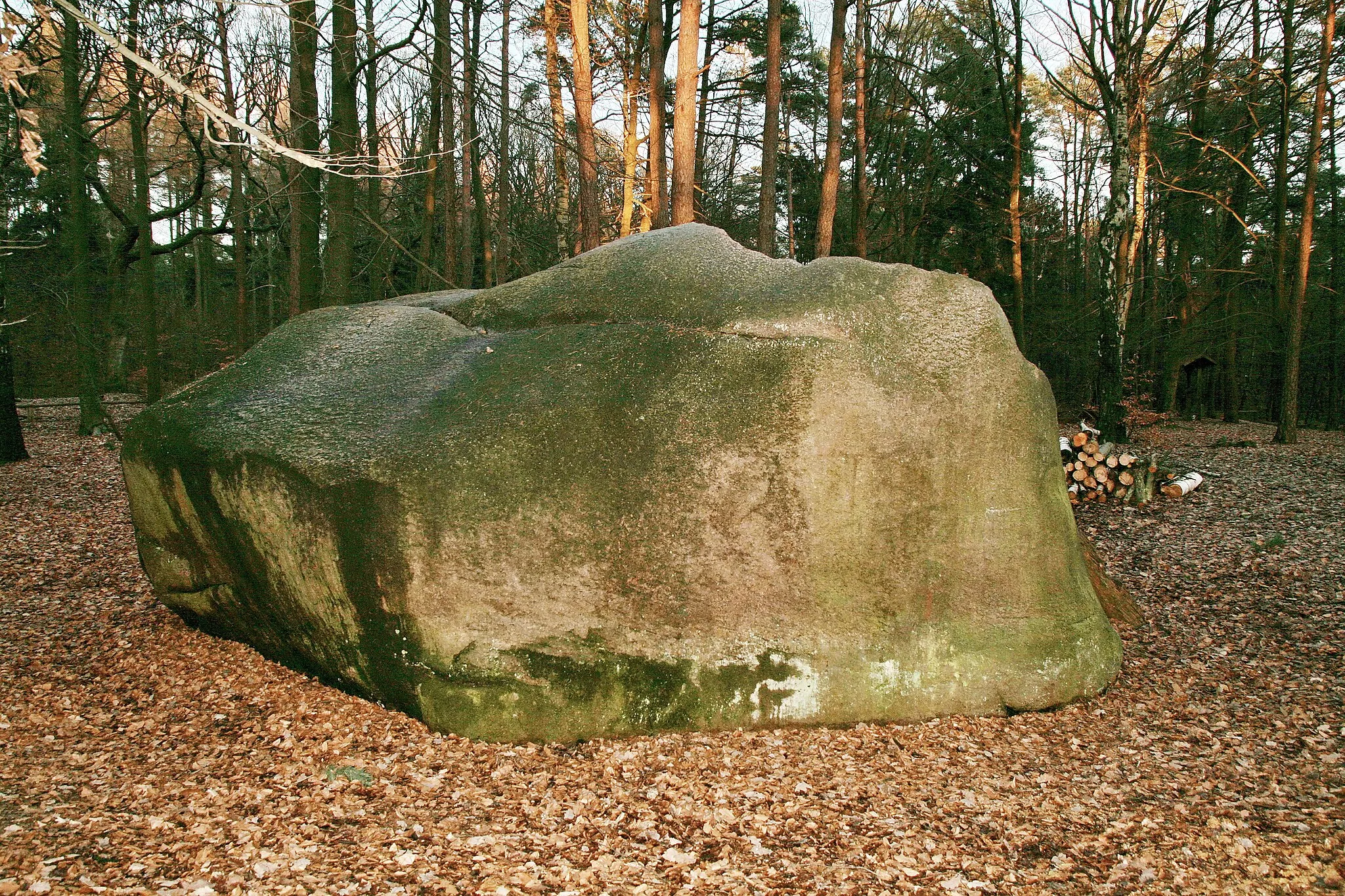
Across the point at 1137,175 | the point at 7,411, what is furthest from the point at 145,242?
the point at 1137,175

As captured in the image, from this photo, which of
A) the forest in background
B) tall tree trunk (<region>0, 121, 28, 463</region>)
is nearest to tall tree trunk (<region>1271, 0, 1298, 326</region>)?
the forest in background

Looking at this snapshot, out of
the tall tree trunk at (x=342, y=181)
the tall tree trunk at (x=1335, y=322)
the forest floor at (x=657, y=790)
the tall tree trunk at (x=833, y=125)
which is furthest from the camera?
the tall tree trunk at (x=1335, y=322)

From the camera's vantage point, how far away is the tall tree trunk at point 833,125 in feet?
39.2

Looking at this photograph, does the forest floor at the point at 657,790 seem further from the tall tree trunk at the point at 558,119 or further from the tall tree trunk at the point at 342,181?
the tall tree trunk at the point at 558,119

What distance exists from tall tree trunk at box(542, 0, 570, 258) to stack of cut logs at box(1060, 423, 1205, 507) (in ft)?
24.9

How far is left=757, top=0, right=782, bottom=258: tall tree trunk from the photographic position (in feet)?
37.5

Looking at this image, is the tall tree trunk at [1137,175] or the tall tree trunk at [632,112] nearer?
the tall tree trunk at [1137,175]

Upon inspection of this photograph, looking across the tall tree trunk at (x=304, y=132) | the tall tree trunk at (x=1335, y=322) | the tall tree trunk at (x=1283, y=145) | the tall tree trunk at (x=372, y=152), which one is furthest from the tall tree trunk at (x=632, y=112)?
the tall tree trunk at (x=1335, y=322)

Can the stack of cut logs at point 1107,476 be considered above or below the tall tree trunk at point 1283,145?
below

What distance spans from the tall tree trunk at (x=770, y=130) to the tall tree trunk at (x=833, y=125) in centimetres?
77

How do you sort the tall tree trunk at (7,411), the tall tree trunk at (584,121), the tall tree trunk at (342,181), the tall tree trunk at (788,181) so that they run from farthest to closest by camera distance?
Answer: the tall tree trunk at (788,181) → the tall tree trunk at (584,121) → the tall tree trunk at (7,411) → the tall tree trunk at (342,181)

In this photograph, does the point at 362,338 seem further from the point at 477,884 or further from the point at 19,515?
the point at 19,515

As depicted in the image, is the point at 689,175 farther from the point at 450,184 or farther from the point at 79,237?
the point at 79,237

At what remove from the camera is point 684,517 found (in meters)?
3.79
